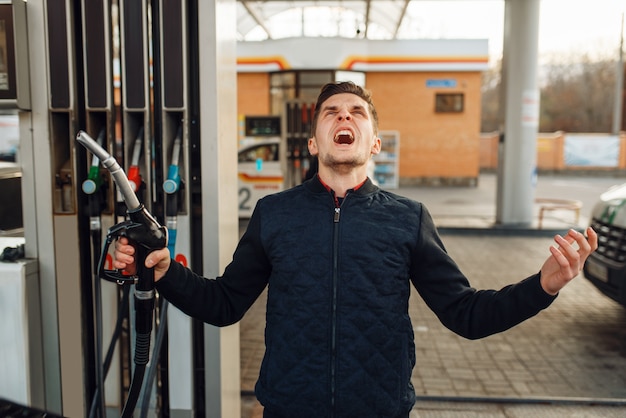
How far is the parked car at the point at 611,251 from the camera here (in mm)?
5824

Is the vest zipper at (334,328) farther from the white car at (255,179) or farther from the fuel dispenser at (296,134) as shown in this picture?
the fuel dispenser at (296,134)

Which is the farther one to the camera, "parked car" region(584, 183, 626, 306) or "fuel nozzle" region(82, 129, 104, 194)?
"parked car" region(584, 183, 626, 306)

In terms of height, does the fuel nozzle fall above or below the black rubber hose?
above

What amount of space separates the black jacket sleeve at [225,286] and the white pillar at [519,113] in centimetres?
1079

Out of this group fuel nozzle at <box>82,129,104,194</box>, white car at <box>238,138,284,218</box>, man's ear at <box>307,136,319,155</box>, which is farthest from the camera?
white car at <box>238,138,284,218</box>

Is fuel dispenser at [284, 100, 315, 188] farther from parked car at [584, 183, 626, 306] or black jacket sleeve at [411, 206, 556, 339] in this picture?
black jacket sleeve at [411, 206, 556, 339]

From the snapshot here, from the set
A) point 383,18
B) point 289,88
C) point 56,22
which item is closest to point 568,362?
point 56,22

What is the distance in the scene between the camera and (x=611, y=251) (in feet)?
19.9

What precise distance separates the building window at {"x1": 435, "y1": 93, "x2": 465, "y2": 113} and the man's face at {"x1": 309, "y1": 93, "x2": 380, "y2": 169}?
2064cm

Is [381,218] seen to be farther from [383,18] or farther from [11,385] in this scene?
[383,18]

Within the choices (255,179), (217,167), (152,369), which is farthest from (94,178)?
(255,179)

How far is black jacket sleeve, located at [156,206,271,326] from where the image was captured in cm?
216

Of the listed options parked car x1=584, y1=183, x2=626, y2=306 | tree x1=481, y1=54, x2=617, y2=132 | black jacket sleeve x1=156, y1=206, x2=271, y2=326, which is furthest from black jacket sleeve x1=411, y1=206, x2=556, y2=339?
tree x1=481, y1=54, x2=617, y2=132

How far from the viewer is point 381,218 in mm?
2131
